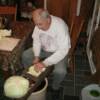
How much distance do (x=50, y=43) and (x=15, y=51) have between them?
466 mm

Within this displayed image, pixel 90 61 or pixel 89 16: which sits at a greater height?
pixel 89 16

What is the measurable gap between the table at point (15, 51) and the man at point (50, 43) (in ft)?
0.40

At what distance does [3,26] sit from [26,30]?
0.78ft

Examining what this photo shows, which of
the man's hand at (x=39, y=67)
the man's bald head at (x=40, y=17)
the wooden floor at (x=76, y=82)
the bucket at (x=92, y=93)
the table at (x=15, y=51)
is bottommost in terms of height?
the wooden floor at (x=76, y=82)

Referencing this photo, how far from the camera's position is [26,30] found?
2.76 metres

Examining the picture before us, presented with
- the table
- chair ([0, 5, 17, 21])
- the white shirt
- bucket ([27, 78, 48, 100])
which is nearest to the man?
the white shirt

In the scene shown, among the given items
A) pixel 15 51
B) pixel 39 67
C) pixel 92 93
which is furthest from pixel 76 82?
pixel 15 51

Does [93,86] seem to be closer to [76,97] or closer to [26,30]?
[76,97]

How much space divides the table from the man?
0.40ft

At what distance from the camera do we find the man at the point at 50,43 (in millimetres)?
2613

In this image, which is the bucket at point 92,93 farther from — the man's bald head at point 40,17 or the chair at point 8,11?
the chair at point 8,11

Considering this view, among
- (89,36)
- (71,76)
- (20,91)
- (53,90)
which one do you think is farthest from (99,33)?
(20,91)

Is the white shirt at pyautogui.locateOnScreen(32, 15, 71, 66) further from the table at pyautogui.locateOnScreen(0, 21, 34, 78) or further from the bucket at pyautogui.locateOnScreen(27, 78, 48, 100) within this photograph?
the bucket at pyautogui.locateOnScreen(27, 78, 48, 100)

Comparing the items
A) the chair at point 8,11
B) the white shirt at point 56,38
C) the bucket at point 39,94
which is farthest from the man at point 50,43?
the chair at point 8,11
